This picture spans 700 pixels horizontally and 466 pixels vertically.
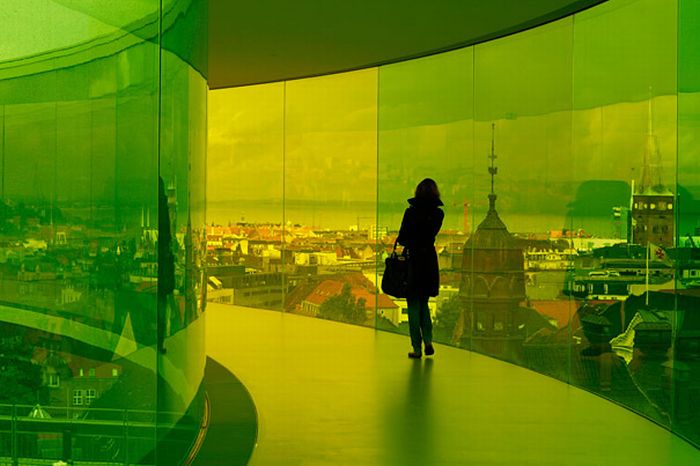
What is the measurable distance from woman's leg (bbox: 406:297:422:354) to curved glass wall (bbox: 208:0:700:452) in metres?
0.86

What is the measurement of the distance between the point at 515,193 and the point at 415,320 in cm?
164

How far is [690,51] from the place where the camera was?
259 inches

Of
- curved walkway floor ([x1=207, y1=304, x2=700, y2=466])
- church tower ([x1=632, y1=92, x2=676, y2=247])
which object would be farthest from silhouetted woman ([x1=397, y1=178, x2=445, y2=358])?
church tower ([x1=632, y1=92, x2=676, y2=247])

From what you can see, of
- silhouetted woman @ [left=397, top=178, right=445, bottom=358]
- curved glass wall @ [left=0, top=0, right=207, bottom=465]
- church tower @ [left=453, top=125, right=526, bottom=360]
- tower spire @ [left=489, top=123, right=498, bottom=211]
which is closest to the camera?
curved glass wall @ [left=0, top=0, right=207, bottom=465]

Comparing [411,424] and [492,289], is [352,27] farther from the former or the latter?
[411,424]

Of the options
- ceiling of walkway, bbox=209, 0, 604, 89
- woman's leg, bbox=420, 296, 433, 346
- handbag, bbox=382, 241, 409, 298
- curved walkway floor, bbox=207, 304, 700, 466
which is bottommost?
curved walkway floor, bbox=207, 304, 700, 466

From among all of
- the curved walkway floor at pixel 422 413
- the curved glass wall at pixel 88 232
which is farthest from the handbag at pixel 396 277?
the curved glass wall at pixel 88 232

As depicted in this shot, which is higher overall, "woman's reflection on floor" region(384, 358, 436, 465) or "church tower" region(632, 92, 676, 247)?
"church tower" region(632, 92, 676, 247)

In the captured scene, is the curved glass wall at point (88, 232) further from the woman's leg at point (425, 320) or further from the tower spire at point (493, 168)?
the tower spire at point (493, 168)

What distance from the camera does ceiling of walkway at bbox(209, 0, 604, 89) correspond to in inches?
360

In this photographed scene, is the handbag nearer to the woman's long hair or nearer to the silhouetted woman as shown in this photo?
the silhouetted woman

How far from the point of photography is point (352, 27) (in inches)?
407

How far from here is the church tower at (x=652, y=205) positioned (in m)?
7.18

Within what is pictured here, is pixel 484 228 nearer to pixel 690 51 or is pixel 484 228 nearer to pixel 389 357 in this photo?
pixel 389 357
